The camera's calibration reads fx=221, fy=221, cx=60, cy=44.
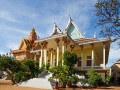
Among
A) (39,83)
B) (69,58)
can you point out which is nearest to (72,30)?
(69,58)

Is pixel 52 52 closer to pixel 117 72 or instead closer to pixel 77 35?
pixel 77 35

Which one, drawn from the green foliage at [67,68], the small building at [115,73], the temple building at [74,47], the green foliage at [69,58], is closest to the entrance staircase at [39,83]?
the green foliage at [67,68]

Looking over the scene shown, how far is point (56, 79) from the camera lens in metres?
22.0

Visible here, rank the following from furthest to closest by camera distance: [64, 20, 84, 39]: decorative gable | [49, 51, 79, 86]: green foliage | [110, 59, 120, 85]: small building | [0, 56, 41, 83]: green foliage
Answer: [110, 59, 120, 85]: small building → [64, 20, 84, 39]: decorative gable → [0, 56, 41, 83]: green foliage → [49, 51, 79, 86]: green foliage

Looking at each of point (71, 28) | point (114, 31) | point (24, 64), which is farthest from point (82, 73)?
point (114, 31)

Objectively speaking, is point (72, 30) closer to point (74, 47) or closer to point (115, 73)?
point (74, 47)

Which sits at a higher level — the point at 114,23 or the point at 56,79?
the point at 114,23

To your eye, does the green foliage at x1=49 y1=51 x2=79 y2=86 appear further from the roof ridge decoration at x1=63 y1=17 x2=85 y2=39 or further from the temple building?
the roof ridge decoration at x1=63 y1=17 x2=85 y2=39

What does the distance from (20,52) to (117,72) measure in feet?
60.7

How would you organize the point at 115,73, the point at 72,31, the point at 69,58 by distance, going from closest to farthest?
the point at 69,58, the point at 72,31, the point at 115,73

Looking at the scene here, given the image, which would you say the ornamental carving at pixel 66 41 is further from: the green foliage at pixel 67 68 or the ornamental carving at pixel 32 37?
the ornamental carving at pixel 32 37

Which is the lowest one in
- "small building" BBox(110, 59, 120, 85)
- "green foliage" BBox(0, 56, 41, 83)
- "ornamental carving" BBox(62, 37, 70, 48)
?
"small building" BBox(110, 59, 120, 85)

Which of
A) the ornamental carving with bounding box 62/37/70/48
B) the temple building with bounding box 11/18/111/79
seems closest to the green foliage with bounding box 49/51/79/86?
the temple building with bounding box 11/18/111/79

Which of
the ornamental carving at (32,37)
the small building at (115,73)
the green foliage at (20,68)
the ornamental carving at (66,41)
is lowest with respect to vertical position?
the small building at (115,73)
